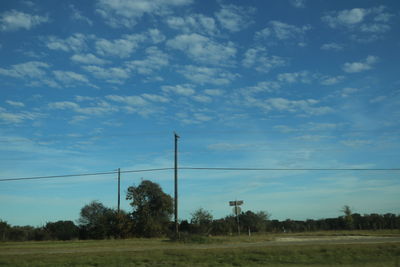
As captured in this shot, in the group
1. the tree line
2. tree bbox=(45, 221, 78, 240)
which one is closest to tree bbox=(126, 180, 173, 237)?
the tree line

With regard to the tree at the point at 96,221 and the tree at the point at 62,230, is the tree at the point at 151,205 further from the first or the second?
the tree at the point at 62,230

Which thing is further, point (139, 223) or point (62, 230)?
point (62, 230)

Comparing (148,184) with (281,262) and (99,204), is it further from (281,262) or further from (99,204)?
(281,262)

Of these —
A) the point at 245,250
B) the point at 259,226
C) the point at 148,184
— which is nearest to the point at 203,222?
the point at 148,184

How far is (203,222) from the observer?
1914 inches

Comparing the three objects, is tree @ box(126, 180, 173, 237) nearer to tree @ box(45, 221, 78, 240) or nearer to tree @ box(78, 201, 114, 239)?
tree @ box(78, 201, 114, 239)

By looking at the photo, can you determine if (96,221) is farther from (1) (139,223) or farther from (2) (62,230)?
(2) (62,230)

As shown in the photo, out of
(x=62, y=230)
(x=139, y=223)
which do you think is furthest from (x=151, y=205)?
(x=62, y=230)

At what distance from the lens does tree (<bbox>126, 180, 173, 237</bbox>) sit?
55.1 m

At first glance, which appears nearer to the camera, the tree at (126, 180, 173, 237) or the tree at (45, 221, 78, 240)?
the tree at (126, 180, 173, 237)

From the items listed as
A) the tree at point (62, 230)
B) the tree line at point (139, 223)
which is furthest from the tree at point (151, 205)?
the tree at point (62, 230)

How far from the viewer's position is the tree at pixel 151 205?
55.1 meters

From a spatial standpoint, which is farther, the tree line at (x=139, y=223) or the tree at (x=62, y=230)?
the tree at (x=62, y=230)

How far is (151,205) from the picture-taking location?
188 ft
